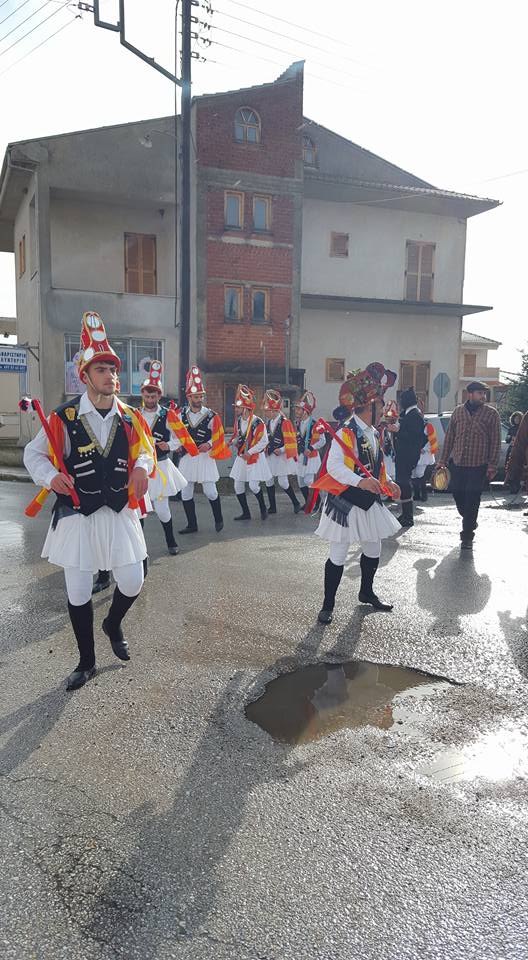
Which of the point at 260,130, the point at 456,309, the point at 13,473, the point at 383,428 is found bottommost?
the point at 13,473

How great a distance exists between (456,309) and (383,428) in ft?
59.3

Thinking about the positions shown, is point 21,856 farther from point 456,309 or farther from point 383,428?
point 456,309

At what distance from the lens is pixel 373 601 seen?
6.15m

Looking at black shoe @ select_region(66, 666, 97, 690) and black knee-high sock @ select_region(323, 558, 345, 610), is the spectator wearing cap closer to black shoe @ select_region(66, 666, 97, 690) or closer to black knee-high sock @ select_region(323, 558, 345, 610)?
black knee-high sock @ select_region(323, 558, 345, 610)

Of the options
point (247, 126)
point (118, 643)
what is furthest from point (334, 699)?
point (247, 126)

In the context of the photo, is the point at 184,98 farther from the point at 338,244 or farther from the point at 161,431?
the point at 161,431

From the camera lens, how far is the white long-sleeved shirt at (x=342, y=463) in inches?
222

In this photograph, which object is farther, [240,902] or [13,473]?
[13,473]

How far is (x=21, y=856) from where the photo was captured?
2.70 metres

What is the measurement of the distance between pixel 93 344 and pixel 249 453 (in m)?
6.27

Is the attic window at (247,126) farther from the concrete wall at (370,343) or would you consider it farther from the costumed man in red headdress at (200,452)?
the costumed man in red headdress at (200,452)

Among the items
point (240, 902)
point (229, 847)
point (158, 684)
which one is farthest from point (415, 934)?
point (158, 684)

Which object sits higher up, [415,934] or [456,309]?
[456,309]

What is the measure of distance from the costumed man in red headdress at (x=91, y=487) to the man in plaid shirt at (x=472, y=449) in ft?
17.8
